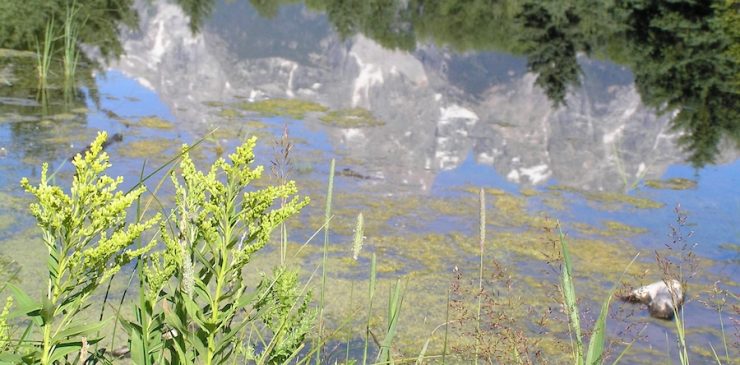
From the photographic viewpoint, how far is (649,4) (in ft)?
69.9

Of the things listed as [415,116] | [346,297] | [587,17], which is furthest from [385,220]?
[587,17]

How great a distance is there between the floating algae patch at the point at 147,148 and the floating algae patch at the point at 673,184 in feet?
17.6

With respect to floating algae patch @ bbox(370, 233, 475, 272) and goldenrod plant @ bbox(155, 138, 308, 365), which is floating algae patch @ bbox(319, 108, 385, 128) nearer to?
floating algae patch @ bbox(370, 233, 475, 272)

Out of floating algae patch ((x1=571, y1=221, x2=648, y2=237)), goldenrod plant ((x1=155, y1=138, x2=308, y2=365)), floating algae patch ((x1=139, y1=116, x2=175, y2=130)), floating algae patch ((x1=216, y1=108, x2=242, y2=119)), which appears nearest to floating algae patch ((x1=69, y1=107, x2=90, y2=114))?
Answer: floating algae patch ((x1=139, y1=116, x2=175, y2=130))

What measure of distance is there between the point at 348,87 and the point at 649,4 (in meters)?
12.2

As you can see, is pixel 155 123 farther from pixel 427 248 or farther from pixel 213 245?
pixel 213 245

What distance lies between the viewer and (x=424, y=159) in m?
9.20

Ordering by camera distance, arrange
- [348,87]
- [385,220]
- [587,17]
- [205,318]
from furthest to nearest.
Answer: [587,17], [348,87], [385,220], [205,318]

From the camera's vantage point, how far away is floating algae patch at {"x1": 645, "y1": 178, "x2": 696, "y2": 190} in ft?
29.5

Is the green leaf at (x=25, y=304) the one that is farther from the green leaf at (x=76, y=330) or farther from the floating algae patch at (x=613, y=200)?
the floating algae patch at (x=613, y=200)

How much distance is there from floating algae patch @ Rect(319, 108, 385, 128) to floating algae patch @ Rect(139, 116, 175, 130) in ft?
6.72

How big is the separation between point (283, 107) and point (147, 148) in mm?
3148

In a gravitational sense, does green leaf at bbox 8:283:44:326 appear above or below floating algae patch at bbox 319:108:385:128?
above

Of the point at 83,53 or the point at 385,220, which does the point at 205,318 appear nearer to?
the point at 385,220
